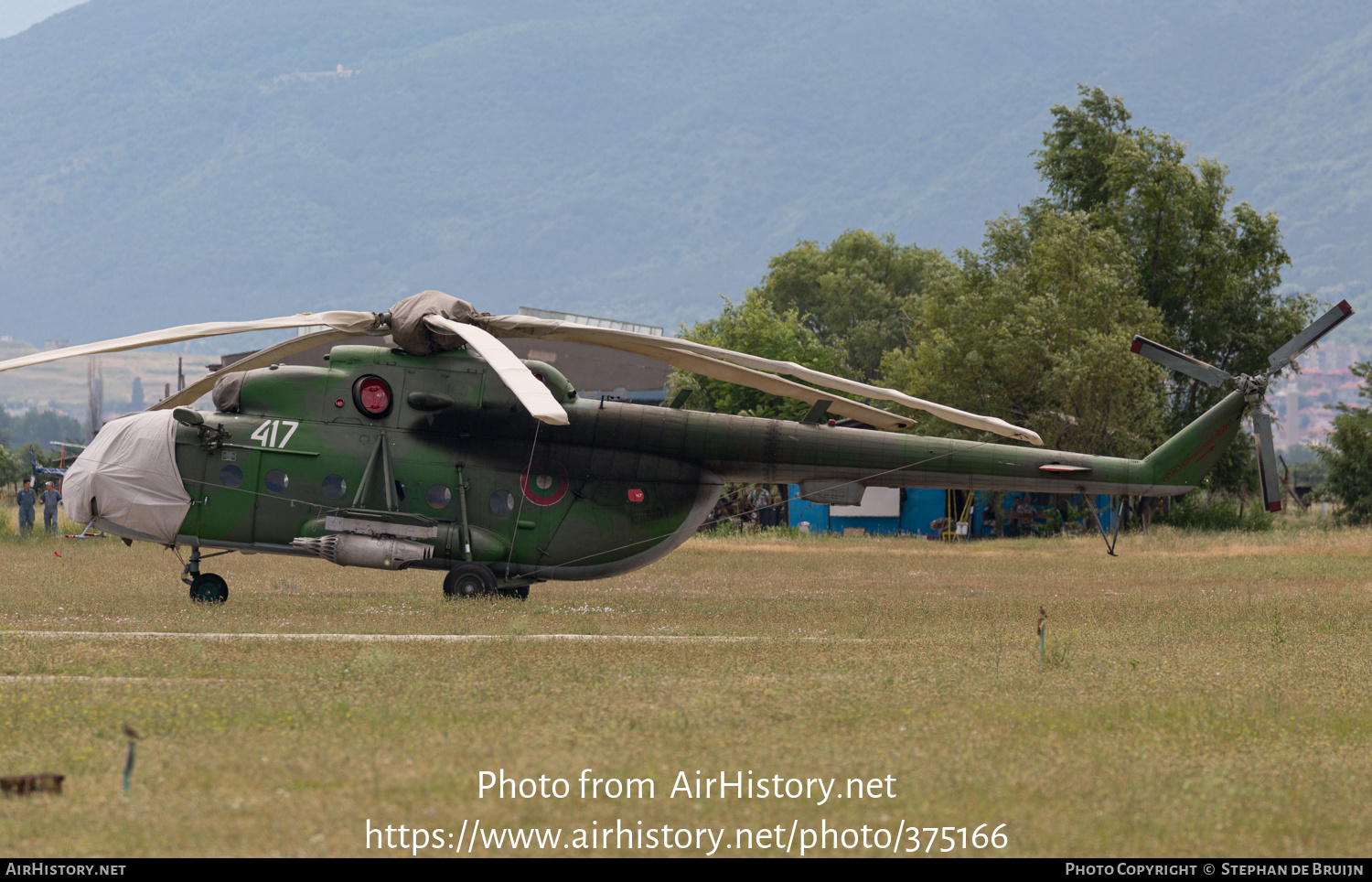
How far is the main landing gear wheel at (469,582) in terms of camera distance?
19453 millimetres

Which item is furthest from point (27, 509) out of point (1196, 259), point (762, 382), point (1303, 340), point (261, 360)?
point (1196, 259)

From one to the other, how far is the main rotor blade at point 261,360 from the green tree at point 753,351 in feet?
104

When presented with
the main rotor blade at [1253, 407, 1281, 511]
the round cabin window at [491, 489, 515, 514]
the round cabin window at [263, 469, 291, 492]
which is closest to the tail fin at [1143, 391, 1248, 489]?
the main rotor blade at [1253, 407, 1281, 511]

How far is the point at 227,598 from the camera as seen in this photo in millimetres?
20406

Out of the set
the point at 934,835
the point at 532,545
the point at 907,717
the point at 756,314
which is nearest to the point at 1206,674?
the point at 907,717

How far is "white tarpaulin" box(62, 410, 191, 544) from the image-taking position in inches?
766

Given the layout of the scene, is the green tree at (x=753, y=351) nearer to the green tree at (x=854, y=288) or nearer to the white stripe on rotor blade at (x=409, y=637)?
the green tree at (x=854, y=288)

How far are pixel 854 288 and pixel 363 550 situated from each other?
84.7 metres

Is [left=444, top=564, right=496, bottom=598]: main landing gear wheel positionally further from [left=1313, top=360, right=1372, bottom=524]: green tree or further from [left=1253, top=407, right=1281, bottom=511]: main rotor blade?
[left=1313, top=360, right=1372, bottom=524]: green tree

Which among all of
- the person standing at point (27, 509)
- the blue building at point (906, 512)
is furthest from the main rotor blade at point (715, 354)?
the blue building at point (906, 512)

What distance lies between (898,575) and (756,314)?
40.2 meters

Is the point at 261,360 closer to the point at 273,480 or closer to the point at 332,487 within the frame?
the point at 273,480

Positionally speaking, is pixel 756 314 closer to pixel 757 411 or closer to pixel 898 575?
pixel 757 411
